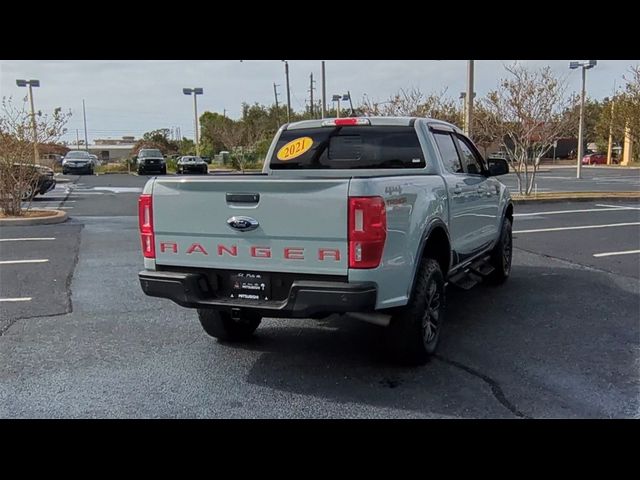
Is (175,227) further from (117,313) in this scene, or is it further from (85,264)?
(85,264)

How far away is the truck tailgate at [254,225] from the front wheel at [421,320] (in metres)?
0.76

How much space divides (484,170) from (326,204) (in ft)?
11.2

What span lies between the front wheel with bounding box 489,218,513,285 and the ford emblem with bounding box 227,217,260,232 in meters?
3.94

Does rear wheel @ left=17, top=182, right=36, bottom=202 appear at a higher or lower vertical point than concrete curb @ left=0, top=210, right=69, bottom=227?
higher

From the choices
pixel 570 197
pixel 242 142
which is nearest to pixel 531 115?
pixel 570 197

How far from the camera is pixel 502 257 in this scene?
6.97 metres

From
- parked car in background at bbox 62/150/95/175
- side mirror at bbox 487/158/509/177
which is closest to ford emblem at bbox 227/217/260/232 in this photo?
side mirror at bbox 487/158/509/177

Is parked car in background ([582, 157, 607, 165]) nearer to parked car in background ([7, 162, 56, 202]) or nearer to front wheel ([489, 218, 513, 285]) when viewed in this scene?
parked car in background ([7, 162, 56, 202])

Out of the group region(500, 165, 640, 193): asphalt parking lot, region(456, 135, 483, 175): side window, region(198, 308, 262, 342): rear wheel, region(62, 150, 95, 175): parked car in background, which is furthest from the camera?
region(62, 150, 95, 175): parked car in background

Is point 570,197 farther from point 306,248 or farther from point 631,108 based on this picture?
point 306,248

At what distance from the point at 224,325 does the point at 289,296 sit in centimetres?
134

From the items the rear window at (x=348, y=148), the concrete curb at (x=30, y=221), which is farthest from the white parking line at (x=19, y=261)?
the rear window at (x=348, y=148)

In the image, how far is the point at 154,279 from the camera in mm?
4141

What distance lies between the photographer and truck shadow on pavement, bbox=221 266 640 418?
3.77 m
